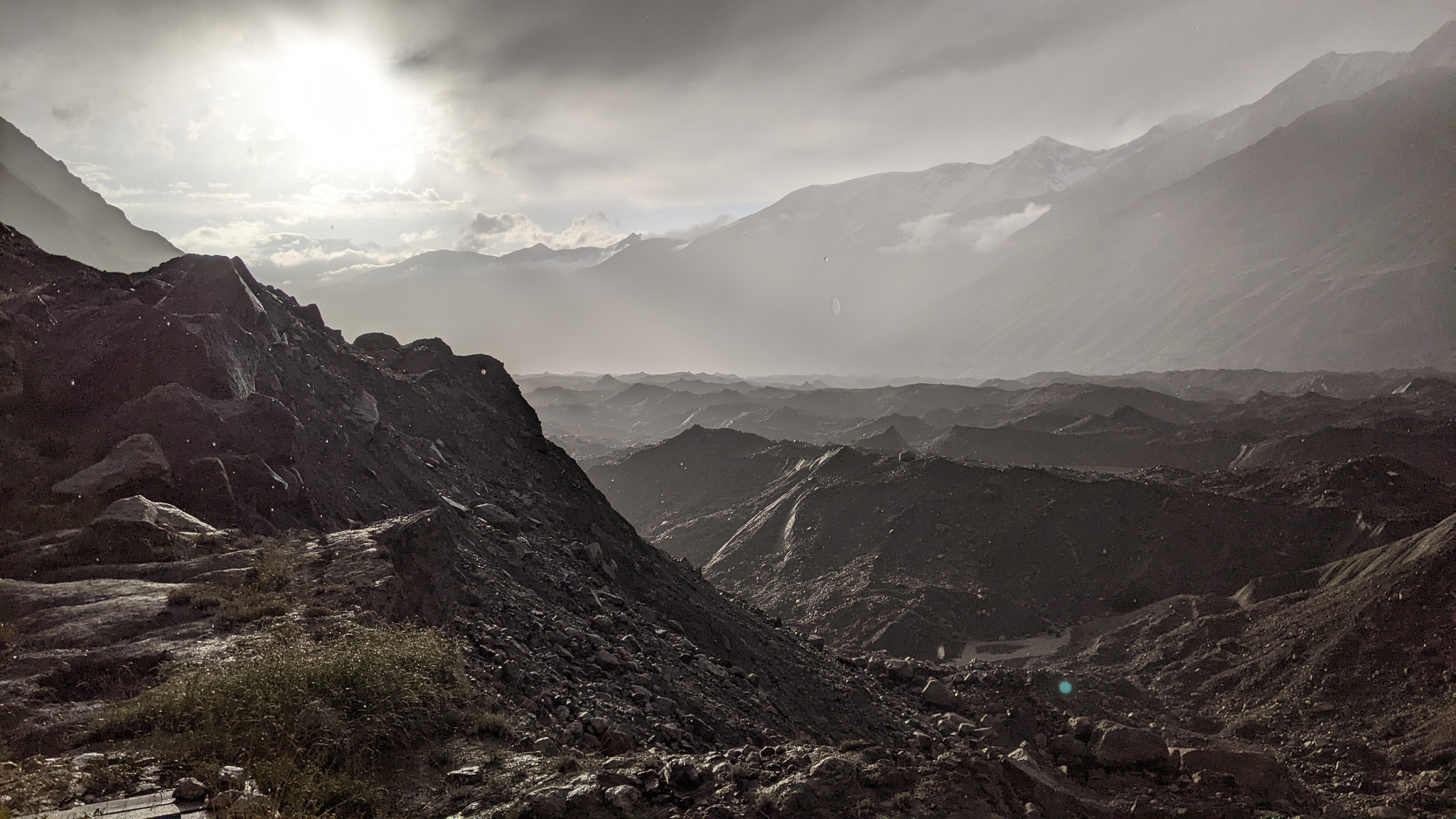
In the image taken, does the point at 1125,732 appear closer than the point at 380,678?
No

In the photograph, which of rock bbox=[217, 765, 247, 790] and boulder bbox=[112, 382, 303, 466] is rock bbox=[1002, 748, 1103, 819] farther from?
boulder bbox=[112, 382, 303, 466]

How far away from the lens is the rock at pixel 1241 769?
10531 mm

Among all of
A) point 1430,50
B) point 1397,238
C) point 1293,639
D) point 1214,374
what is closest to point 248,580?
point 1293,639

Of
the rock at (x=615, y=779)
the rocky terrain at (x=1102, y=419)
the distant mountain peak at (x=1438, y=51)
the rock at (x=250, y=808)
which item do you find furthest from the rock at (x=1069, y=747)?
the distant mountain peak at (x=1438, y=51)

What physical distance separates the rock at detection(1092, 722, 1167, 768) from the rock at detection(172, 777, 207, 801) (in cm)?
1191

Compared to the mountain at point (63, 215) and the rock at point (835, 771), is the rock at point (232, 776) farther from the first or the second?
the mountain at point (63, 215)

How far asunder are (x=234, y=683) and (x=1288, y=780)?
14855mm

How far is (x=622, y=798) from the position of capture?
5.64 m

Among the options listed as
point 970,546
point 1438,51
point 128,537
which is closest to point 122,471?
point 128,537

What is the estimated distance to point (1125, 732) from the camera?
1138 cm

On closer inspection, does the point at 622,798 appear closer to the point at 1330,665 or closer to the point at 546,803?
the point at 546,803

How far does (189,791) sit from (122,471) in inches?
313

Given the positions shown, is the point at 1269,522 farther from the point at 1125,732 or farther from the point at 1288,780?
→ the point at 1125,732

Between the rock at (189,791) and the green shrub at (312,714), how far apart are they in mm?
365
